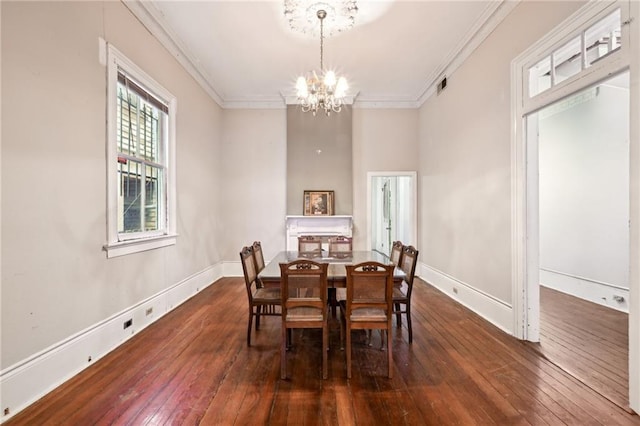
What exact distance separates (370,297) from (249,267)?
1268mm

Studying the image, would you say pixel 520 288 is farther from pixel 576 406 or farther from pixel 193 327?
pixel 193 327

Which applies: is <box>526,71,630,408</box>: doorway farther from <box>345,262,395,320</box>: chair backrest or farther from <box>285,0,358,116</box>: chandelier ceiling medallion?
<box>285,0,358,116</box>: chandelier ceiling medallion

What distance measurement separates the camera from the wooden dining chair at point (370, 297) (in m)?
2.11

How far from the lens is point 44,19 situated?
197cm

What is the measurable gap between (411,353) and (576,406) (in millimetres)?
1097

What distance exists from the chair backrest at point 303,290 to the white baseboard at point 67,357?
1627 millimetres

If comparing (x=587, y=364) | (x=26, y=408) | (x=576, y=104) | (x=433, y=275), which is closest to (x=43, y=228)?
(x=26, y=408)

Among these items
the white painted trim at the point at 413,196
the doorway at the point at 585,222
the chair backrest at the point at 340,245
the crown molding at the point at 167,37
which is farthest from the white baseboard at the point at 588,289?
the crown molding at the point at 167,37

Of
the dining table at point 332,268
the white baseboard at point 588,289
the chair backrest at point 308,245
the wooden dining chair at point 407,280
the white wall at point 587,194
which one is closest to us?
the dining table at point 332,268

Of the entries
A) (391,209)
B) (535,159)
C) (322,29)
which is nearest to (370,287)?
(535,159)

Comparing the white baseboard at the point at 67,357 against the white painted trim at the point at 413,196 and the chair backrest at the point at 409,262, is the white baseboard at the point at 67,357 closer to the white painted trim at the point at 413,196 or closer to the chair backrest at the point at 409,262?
the chair backrest at the point at 409,262

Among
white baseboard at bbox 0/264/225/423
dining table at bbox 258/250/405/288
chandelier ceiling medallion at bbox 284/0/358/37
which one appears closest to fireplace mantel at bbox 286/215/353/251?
dining table at bbox 258/250/405/288

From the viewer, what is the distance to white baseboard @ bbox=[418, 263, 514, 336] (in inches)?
118

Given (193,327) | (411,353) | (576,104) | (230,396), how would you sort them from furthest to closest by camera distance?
(576,104) → (193,327) → (411,353) → (230,396)
